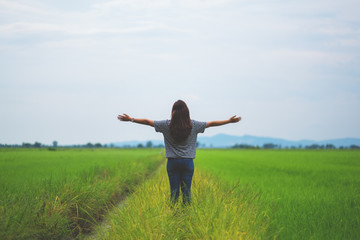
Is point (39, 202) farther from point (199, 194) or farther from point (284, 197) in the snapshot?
point (284, 197)

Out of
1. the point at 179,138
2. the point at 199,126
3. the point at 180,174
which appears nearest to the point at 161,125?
the point at 179,138

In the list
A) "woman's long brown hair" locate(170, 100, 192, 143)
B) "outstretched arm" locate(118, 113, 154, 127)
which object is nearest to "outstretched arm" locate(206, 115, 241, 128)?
"woman's long brown hair" locate(170, 100, 192, 143)

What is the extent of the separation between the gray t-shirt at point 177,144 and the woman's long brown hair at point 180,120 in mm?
171

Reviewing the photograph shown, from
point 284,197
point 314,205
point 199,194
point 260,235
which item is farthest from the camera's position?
point 284,197

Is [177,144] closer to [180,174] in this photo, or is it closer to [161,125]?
[161,125]

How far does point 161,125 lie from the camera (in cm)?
469

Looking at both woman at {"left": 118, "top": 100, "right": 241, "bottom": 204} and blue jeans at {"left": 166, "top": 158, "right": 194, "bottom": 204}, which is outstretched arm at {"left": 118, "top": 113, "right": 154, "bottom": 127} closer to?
woman at {"left": 118, "top": 100, "right": 241, "bottom": 204}

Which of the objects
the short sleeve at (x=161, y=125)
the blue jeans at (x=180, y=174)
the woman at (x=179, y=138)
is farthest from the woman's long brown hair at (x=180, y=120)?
the blue jeans at (x=180, y=174)

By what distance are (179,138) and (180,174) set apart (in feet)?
2.11

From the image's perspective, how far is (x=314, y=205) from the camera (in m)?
6.09

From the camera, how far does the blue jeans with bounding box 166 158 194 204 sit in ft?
15.3

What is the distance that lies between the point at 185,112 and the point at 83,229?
3104 millimetres

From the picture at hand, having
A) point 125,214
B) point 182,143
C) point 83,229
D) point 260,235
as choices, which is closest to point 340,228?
point 260,235

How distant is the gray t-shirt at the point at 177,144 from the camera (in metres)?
4.66
